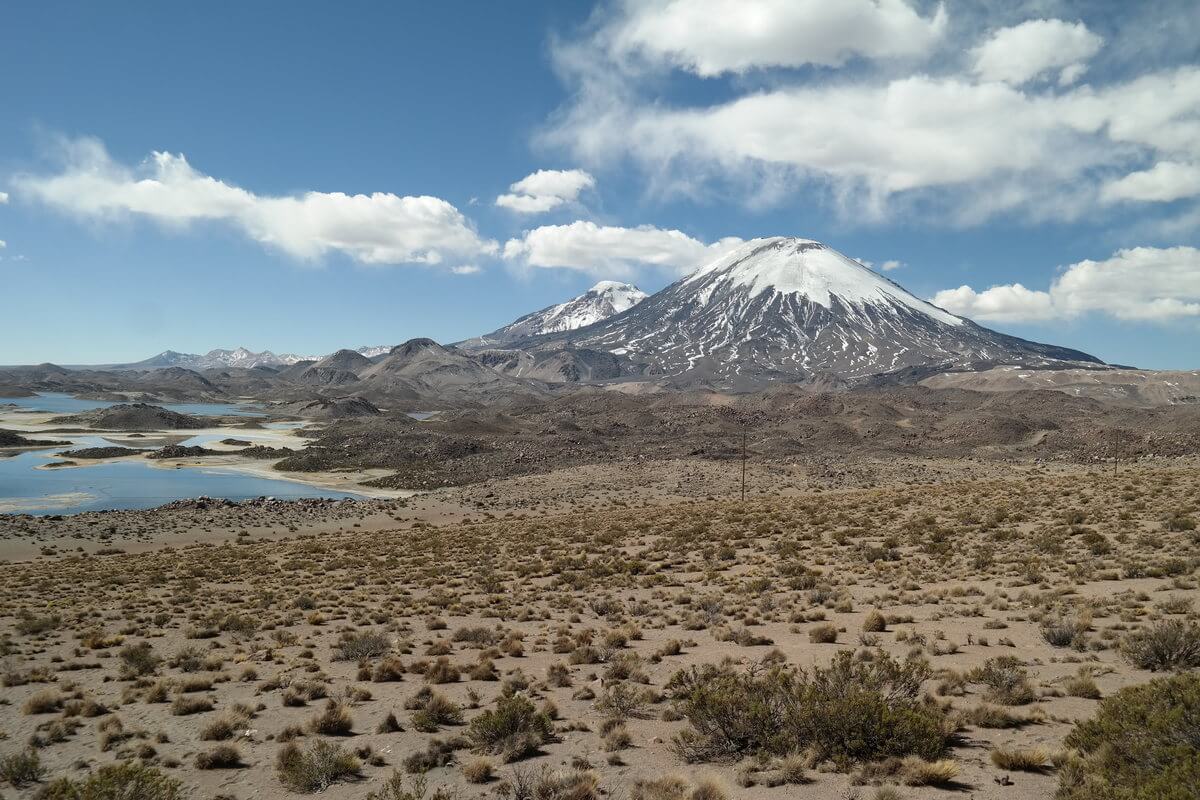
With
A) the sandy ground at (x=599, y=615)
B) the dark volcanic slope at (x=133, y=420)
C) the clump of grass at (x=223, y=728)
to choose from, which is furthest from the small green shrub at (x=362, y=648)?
the dark volcanic slope at (x=133, y=420)

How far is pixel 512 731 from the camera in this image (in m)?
8.84

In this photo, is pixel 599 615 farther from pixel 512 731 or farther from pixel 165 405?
pixel 165 405

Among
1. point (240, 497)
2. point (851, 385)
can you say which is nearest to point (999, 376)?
point (851, 385)

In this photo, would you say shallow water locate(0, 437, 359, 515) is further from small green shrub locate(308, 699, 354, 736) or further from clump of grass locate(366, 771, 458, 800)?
clump of grass locate(366, 771, 458, 800)

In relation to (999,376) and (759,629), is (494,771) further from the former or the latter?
(999,376)

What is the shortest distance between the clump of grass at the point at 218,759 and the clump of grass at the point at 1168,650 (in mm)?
13362

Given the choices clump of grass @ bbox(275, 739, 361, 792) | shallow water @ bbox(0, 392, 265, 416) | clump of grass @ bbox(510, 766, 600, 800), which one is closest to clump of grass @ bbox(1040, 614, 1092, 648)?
clump of grass @ bbox(510, 766, 600, 800)

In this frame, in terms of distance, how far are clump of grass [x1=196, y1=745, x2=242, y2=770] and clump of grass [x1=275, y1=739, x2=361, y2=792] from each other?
0.72 meters

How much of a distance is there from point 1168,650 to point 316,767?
487 inches

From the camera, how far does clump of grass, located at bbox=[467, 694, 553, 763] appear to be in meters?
8.46

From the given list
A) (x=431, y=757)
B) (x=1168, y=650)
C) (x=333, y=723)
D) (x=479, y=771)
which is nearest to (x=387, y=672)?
(x=333, y=723)

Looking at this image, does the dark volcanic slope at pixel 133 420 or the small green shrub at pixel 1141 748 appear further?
the dark volcanic slope at pixel 133 420

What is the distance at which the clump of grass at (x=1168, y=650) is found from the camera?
31.7 feet

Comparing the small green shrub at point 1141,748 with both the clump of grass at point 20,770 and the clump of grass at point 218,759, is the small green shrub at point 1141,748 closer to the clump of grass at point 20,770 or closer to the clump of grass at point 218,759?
the clump of grass at point 218,759
